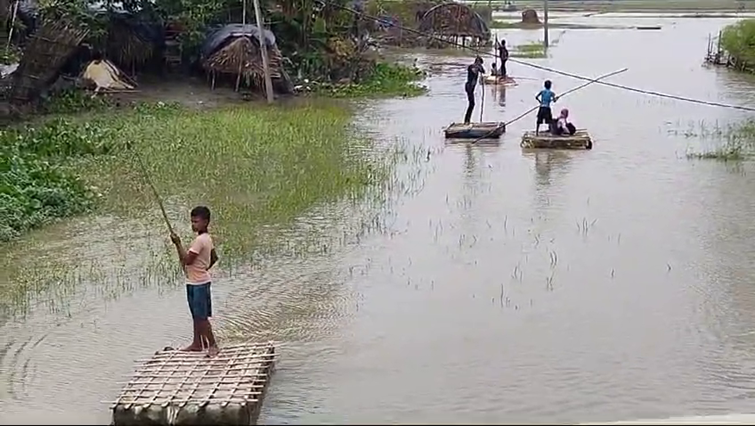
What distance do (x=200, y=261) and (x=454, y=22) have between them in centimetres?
3610

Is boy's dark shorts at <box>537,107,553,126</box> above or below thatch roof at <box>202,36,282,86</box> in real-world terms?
below

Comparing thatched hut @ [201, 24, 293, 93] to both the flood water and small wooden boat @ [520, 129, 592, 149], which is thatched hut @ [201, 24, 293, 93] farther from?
the flood water

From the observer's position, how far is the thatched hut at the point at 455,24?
41312 millimetres

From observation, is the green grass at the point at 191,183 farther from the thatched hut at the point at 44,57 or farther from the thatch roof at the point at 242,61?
the thatch roof at the point at 242,61

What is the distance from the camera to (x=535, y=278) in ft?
31.7

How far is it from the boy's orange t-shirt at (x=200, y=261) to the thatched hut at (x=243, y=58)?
17.1m

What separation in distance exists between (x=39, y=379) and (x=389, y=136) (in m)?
11.8

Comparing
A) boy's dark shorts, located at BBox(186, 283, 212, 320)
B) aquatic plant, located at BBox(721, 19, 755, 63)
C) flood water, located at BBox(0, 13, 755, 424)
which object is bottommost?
flood water, located at BBox(0, 13, 755, 424)

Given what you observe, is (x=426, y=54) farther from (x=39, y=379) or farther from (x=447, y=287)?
(x=39, y=379)

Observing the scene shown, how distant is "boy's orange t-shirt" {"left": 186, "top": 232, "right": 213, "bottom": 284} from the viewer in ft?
22.3

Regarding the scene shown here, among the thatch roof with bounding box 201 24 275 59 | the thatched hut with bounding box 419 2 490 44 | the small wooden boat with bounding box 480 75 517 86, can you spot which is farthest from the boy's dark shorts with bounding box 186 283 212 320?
the thatched hut with bounding box 419 2 490 44

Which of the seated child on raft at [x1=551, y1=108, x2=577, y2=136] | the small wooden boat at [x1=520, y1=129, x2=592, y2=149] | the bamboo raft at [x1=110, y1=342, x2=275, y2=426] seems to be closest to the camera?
the bamboo raft at [x1=110, y1=342, x2=275, y2=426]

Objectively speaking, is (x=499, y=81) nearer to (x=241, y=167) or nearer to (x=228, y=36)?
(x=228, y=36)

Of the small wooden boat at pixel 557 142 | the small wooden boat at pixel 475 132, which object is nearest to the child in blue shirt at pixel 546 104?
the small wooden boat at pixel 557 142
